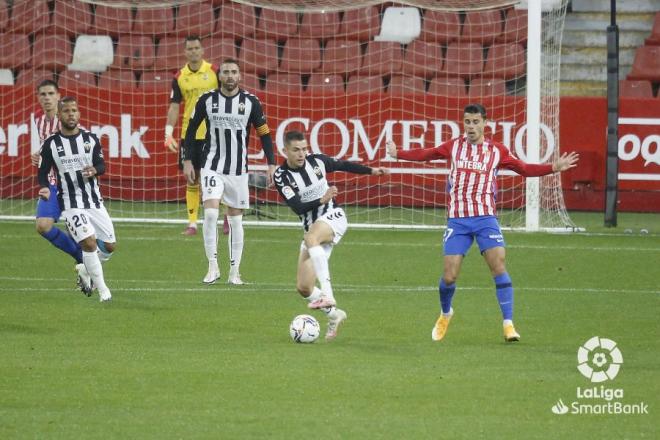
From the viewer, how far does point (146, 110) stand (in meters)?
20.1

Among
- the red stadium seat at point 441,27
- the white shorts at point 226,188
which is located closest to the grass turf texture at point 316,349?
the white shorts at point 226,188

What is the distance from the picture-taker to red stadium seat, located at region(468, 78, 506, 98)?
20.1 m

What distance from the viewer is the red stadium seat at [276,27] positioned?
21.2m

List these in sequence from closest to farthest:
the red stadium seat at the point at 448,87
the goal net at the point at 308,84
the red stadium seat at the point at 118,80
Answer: the goal net at the point at 308,84 < the red stadium seat at the point at 448,87 < the red stadium seat at the point at 118,80

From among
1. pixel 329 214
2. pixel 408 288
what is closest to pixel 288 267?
pixel 408 288

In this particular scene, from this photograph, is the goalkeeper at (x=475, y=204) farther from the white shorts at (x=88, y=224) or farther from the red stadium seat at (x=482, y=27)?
the red stadium seat at (x=482, y=27)

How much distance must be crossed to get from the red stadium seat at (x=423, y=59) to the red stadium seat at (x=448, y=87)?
0.69 feet

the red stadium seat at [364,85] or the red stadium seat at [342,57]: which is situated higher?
the red stadium seat at [342,57]

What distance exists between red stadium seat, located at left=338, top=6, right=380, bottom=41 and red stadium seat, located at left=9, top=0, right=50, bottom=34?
4596 mm

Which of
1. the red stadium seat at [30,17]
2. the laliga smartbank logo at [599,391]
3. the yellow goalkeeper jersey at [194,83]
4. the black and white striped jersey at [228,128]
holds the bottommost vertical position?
the laliga smartbank logo at [599,391]

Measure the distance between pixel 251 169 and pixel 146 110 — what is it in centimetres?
203

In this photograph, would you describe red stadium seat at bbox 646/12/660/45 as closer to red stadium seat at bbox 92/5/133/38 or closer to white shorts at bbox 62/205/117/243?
red stadium seat at bbox 92/5/133/38

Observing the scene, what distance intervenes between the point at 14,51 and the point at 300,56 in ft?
14.5

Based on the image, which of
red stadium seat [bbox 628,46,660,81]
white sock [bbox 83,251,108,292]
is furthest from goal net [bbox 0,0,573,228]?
white sock [bbox 83,251,108,292]
